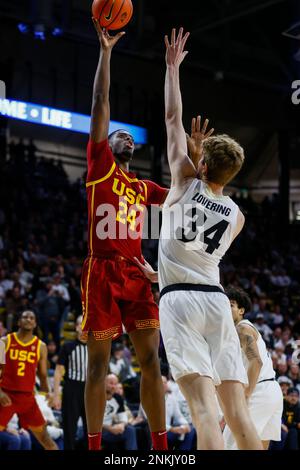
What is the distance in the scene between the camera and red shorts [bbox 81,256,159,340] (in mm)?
5105

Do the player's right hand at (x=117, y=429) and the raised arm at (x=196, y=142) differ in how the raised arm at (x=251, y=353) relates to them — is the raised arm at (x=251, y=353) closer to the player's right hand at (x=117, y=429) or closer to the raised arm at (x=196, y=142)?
the raised arm at (x=196, y=142)

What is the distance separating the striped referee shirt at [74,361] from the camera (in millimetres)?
9977

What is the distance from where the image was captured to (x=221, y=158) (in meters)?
4.32

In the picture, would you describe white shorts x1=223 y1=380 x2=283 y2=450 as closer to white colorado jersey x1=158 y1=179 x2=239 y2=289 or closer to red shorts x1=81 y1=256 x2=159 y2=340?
red shorts x1=81 y1=256 x2=159 y2=340

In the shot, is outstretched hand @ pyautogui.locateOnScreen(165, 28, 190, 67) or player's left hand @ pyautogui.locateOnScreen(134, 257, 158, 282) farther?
player's left hand @ pyautogui.locateOnScreen(134, 257, 158, 282)

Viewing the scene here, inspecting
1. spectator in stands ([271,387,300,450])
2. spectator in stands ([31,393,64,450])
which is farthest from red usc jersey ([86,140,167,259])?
spectator in stands ([271,387,300,450])

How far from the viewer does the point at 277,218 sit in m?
24.1

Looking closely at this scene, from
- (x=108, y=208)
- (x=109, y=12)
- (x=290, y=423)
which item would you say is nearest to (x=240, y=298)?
(x=108, y=208)

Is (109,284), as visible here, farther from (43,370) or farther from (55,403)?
(55,403)

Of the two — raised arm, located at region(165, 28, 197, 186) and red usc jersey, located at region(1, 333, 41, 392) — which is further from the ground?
raised arm, located at region(165, 28, 197, 186)

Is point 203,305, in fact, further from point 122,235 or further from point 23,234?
point 23,234

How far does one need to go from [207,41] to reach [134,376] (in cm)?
1280

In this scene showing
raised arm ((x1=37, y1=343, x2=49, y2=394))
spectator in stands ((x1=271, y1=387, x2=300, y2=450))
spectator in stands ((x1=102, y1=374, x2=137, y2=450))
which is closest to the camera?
raised arm ((x1=37, y1=343, x2=49, y2=394))
